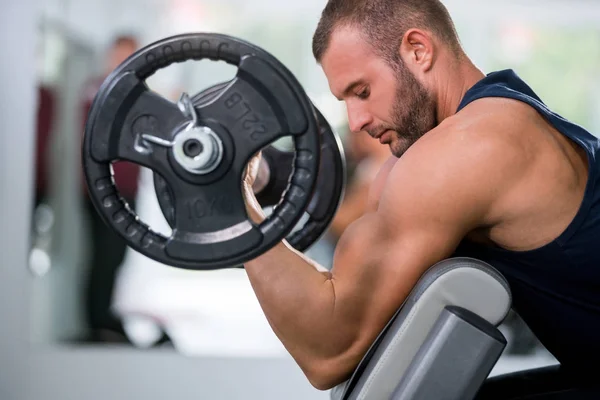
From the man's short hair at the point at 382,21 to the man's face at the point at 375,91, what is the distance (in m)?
0.01

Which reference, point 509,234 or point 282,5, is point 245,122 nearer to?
point 509,234

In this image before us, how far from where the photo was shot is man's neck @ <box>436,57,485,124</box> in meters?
1.44

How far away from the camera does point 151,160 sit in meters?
1.05

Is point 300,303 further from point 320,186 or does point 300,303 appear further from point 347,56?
point 347,56

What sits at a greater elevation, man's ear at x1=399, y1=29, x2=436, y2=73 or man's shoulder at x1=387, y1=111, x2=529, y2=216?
man's ear at x1=399, y1=29, x2=436, y2=73

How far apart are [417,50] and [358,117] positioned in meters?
0.16

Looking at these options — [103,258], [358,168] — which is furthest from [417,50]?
[103,258]

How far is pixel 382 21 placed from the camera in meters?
1.39

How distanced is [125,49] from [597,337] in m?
2.63

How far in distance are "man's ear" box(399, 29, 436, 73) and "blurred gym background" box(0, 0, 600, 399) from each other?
6.27ft

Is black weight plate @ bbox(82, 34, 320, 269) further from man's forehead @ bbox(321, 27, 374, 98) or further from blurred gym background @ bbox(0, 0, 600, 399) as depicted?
blurred gym background @ bbox(0, 0, 600, 399)

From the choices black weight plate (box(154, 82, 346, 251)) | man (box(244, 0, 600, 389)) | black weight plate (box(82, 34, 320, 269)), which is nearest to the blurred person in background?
black weight plate (box(154, 82, 346, 251))

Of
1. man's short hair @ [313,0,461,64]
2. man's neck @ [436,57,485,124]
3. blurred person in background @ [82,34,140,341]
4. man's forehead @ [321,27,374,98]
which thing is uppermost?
man's short hair @ [313,0,461,64]

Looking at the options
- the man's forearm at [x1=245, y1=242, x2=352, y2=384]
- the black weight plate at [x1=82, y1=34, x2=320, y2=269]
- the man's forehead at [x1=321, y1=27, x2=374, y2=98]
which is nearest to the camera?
the black weight plate at [x1=82, y1=34, x2=320, y2=269]
